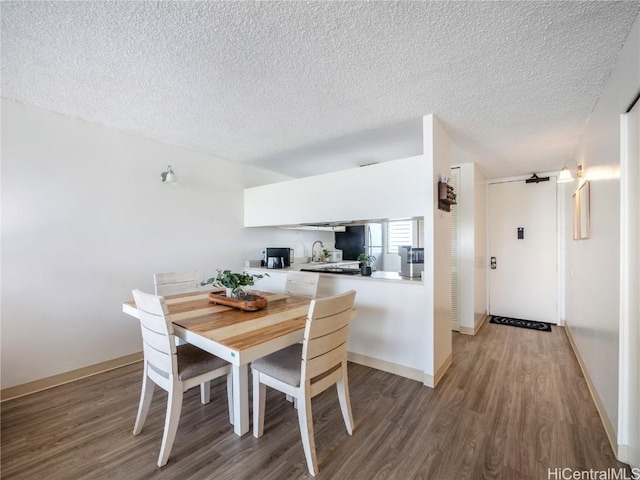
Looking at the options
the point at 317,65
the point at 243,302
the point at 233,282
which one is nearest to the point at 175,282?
the point at 233,282

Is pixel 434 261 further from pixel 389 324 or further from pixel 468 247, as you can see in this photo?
pixel 468 247

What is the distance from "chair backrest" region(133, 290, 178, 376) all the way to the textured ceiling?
1.54 metres

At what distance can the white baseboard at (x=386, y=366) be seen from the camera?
2664mm

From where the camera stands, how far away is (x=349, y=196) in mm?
3127

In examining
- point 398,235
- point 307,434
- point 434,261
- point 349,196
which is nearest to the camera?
point 307,434

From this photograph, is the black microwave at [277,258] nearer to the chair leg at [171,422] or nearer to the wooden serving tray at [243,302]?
the wooden serving tray at [243,302]

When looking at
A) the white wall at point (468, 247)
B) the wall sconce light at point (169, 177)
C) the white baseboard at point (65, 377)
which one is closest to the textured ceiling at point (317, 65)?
the wall sconce light at point (169, 177)

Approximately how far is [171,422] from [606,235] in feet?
10.1

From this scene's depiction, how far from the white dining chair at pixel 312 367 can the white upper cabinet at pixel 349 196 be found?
4.40 feet

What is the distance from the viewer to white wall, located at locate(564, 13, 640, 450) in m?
1.68

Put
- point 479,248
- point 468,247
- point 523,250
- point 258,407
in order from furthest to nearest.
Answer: point 523,250
point 479,248
point 468,247
point 258,407

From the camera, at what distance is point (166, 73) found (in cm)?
199

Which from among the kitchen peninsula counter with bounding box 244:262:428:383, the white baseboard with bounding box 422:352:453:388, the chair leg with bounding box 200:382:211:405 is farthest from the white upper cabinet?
the chair leg with bounding box 200:382:211:405

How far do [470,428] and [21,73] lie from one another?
13.4 ft
